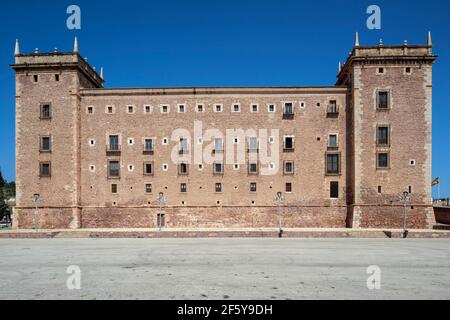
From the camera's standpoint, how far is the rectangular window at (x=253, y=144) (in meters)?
36.0

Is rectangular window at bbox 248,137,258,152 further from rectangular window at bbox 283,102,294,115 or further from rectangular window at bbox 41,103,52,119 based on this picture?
rectangular window at bbox 41,103,52,119

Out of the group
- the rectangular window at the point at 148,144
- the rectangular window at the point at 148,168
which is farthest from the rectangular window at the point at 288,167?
the rectangular window at the point at 148,144

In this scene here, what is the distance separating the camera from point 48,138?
3578 cm

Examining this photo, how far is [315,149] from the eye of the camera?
3584cm

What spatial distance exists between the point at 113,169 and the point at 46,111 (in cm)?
914

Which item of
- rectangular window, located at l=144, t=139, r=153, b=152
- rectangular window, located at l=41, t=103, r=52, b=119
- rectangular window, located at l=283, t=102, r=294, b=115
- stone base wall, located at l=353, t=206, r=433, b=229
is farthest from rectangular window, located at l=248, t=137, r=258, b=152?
rectangular window, located at l=41, t=103, r=52, b=119

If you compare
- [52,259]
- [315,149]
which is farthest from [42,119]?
[315,149]

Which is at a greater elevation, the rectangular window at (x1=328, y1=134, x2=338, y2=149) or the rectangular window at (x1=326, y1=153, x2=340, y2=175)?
the rectangular window at (x1=328, y1=134, x2=338, y2=149)

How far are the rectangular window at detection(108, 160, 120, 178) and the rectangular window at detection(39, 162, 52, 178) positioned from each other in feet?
Answer: 19.6

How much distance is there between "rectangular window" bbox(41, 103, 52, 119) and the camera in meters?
35.8

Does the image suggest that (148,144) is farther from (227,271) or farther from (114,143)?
(227,271)

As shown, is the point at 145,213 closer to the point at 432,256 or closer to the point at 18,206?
the point at 18,206

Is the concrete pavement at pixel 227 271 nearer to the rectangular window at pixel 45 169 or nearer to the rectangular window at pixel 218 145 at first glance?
the rectangular window at pixel 45 169

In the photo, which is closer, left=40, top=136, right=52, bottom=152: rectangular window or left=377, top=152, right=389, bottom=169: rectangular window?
left=377, top=152, right=389, bottom=169: rectangular window
